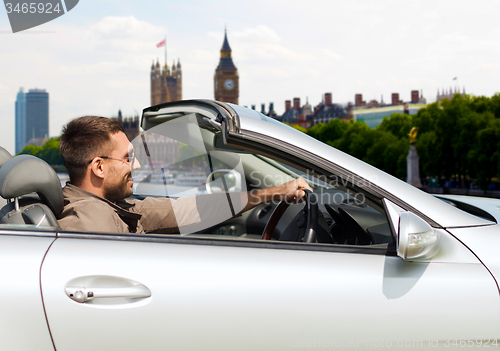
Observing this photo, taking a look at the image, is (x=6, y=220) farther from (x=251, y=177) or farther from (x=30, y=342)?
(x=251, y=177)

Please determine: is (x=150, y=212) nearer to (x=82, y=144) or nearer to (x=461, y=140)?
(x=82, y=144)

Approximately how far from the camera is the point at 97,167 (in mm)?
2084

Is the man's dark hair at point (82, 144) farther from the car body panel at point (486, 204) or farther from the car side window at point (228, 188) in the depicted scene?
the car body panel at point (486, 204)

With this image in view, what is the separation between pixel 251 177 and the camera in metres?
3.35

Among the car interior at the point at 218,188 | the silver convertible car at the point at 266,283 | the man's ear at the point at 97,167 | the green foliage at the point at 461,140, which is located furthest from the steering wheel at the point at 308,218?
the green foliage at the point at 461,140

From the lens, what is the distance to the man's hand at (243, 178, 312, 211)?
7.16ft

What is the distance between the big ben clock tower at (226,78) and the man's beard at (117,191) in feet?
430

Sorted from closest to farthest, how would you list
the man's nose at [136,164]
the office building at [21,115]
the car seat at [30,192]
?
the car seat at [30,192], the man's nose at [136,164], the office building at [21,115]

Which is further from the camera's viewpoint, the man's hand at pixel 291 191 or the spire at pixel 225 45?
the spire at pixel 225 45

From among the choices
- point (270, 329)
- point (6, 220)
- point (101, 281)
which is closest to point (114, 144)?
point (6, 220)

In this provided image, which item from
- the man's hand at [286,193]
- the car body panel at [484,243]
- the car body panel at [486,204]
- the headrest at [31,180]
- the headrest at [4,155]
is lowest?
the car body panel at [484,243]

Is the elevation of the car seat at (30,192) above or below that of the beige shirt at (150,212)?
above

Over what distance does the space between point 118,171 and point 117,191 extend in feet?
0.31

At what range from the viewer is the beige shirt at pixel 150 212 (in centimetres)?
186
